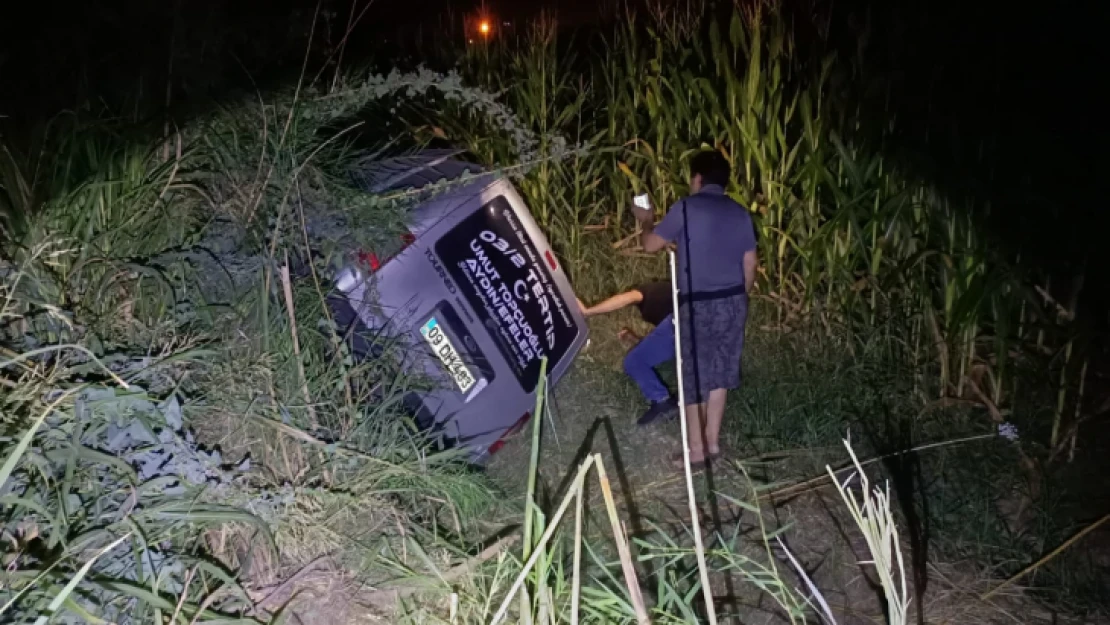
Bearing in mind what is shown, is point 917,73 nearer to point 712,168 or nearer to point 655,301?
point 712,168

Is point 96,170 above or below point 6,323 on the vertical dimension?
above

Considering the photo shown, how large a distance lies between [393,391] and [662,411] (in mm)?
1980

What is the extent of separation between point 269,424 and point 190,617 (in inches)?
28.3

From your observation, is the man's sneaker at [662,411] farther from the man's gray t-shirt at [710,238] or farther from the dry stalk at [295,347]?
the dry stalk at [295,347]

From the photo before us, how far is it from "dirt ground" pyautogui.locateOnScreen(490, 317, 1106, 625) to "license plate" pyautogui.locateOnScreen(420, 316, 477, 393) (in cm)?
48

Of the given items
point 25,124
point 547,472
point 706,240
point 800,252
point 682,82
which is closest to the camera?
point 25,124

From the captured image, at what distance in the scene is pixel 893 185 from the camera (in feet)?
16.2

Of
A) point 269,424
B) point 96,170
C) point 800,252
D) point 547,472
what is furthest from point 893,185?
point 96,170

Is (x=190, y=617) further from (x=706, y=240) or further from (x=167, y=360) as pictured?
(x=706, y=240)

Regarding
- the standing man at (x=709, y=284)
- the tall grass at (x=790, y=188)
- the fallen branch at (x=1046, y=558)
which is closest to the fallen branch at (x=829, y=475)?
the tall grass at (x=790, y=188)

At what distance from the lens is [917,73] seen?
5160 millimetres

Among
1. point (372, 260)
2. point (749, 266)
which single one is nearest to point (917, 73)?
point (749, 266)

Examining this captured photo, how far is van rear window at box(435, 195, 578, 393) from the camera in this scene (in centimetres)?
386

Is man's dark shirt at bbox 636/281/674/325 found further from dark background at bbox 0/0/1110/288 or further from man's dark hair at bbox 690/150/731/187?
dark background at bbox 0/0/1110/288
